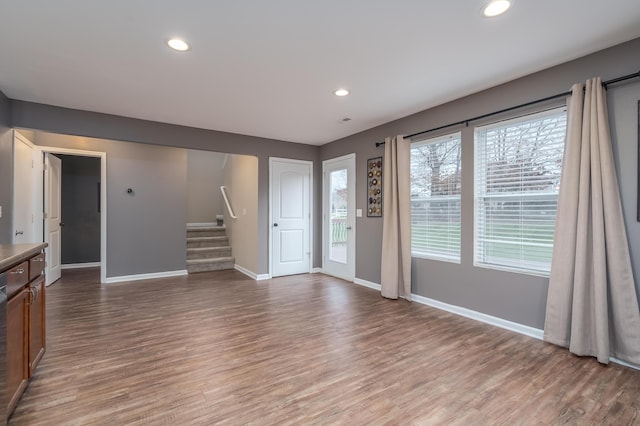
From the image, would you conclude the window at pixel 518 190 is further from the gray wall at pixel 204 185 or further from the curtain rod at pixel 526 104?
the gray wall at pixel 204 185

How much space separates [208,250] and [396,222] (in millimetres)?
4020

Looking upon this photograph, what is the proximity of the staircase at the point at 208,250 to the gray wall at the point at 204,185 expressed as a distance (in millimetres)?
1116

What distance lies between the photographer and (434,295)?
148 inches

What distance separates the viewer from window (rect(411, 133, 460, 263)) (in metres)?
3.60

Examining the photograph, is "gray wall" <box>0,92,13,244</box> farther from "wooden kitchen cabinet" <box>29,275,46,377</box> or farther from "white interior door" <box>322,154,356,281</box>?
"white interior door" <box>322,154,356,281</box>

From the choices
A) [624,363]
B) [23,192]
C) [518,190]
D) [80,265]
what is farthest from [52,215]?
[624,363]

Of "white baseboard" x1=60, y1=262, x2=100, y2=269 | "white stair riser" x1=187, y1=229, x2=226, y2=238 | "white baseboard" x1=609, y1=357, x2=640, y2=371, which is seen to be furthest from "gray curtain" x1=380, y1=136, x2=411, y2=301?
"white baseboard" x1=60, y1=262, x2=100, y2=269

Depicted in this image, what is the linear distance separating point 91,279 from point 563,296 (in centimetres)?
647

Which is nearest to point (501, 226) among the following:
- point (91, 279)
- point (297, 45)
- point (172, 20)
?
point (297, 45)

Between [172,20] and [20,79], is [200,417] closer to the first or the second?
[172,20]

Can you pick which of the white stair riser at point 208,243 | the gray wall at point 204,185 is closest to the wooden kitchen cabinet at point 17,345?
the white stair riser at point 208,243

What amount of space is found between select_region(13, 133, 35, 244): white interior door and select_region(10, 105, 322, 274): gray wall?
0.46 metres

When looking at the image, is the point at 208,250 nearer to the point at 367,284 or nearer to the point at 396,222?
the point at 367,284

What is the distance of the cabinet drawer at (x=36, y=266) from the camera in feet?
6.66
